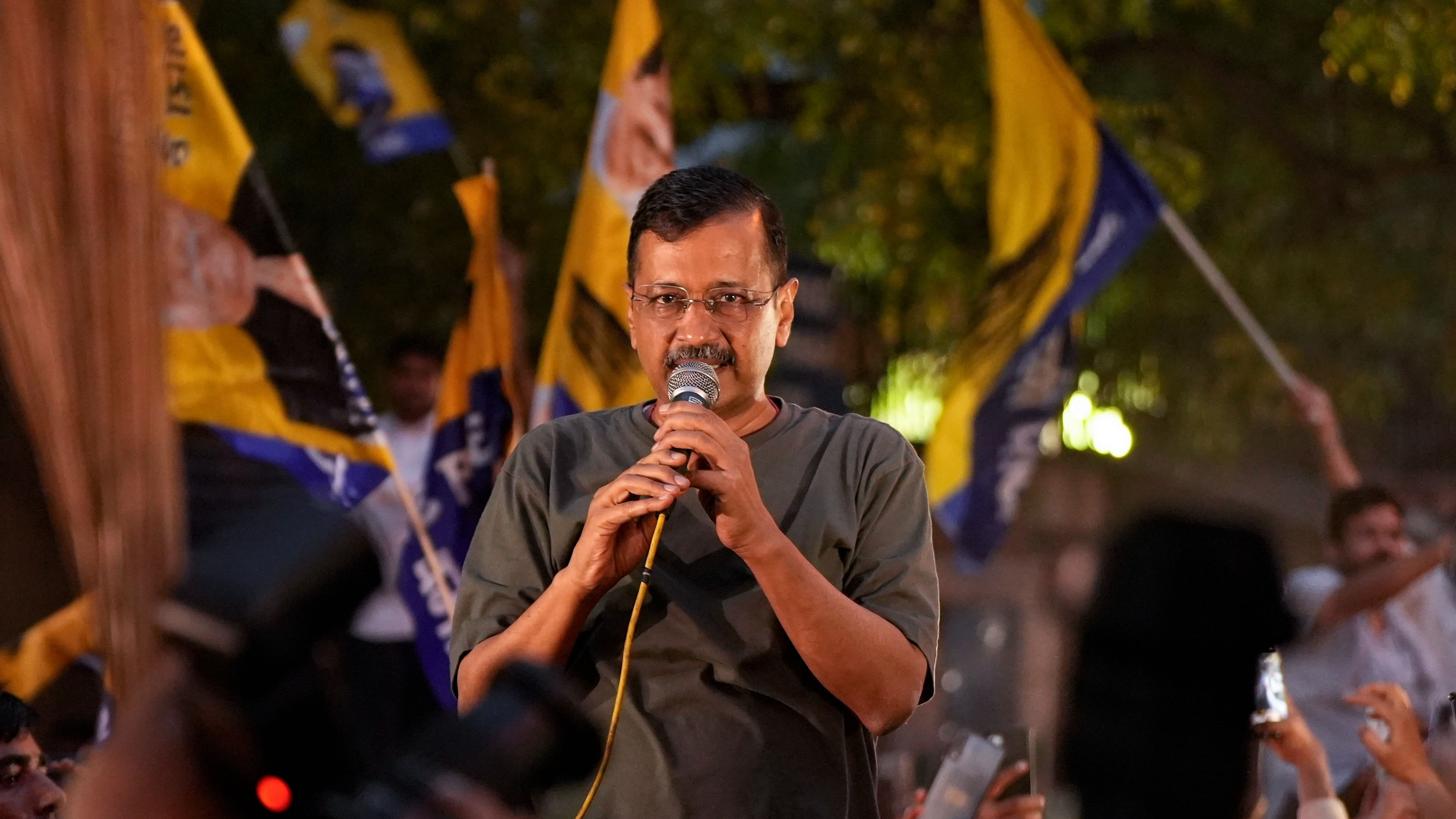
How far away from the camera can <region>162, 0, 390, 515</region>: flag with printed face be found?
5.74m

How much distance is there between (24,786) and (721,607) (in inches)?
76.7

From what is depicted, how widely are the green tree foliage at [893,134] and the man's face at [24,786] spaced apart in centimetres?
625

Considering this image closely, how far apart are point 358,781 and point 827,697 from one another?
3.83ft

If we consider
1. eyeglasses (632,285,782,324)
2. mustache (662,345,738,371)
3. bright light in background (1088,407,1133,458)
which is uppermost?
eyeglasses (632,285,782,324)

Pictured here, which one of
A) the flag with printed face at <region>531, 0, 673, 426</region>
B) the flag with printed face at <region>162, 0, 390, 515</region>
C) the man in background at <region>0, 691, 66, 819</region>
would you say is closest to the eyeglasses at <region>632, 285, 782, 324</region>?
the man in background at <region>0, 691, 66, 819</region>

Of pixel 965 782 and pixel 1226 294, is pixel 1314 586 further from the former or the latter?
pixel 965 782

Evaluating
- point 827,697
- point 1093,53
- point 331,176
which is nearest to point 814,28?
point 1093,53

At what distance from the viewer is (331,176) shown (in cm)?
1010

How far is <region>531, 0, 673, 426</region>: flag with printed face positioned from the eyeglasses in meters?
2.96

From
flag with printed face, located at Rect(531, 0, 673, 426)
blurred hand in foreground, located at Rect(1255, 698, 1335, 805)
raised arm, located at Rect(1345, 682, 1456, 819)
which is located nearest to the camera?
raised arm, located at Rect(1345, 682, 1456, 819)

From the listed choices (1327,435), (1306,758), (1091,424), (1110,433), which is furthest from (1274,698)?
(1091,424)

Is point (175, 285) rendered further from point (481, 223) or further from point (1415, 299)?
point (1415, 299)

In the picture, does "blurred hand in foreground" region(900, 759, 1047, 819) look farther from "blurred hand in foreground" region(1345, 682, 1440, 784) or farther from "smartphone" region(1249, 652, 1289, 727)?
"blurred hand in foreground" region(1345, 682, 1440, 784)

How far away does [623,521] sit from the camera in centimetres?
254
